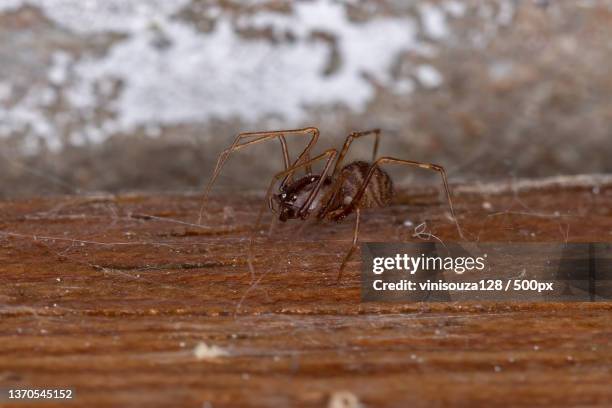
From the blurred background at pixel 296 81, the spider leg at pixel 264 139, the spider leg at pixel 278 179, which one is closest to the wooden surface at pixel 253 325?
the spider leg at pixel 278 179

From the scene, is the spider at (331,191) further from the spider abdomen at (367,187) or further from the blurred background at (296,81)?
the blurred background at (296,81)

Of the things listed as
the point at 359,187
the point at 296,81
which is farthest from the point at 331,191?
the point at 296,81

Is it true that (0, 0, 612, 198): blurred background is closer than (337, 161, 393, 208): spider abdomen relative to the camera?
No

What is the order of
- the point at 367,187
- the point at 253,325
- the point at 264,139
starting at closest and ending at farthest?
the point at 253,325
the point at 367,187
the point at 264,139

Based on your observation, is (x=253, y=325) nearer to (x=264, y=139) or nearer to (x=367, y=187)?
(x=367, y=187)

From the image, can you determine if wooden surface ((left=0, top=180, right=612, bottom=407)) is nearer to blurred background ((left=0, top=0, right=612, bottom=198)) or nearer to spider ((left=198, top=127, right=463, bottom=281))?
spider ((left=198, top=127, right=463, bottom=281))

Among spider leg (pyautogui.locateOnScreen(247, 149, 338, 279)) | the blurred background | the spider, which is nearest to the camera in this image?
spider leg (pyautogui.locateOnScreen(247, 149, 338, 279))

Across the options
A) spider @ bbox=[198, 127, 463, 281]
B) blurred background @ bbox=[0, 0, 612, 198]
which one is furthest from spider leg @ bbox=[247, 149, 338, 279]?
blurred background @ bbox=[0, 0, 612, 198]
